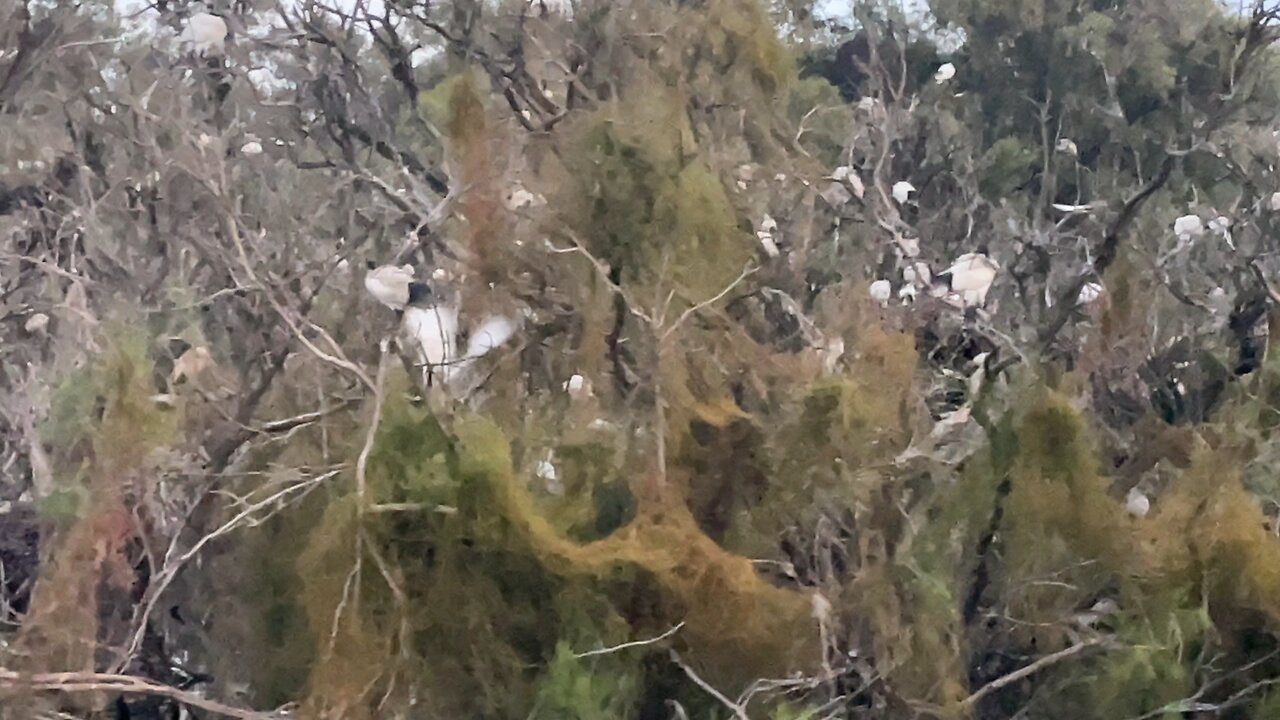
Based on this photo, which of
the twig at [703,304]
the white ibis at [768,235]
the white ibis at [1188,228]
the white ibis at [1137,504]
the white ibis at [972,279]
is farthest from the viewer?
the white ibis at [1188,228]

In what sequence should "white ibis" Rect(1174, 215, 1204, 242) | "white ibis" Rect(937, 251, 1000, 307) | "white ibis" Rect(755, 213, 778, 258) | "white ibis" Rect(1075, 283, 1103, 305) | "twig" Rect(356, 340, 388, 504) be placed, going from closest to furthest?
Answer: "twig" Rect(356, 340, 388, 504)
"white ibis" Rect(755, 213, 778, 258)
"white ibis" Rect(1075, 283, 1103, 305)
"white ibis" Rect(937, 251, 1000, 307)
"white ibis" Rect(1174, 215, 1204, 242)

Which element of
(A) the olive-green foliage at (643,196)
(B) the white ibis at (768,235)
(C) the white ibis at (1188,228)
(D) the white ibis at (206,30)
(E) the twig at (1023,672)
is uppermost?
(D) the white ibis at (206,30)

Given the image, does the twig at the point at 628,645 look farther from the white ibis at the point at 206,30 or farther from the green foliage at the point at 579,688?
the white ibis at the point at 206,30

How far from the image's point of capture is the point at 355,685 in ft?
4.45

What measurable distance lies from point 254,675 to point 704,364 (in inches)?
27.7

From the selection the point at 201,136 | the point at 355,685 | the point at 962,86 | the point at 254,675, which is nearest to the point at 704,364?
the point at 355,685

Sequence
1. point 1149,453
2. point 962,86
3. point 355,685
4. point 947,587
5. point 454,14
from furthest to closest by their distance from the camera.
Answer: point 962,86, point 454,14, point 1149,453, point 947,587, point 355,685

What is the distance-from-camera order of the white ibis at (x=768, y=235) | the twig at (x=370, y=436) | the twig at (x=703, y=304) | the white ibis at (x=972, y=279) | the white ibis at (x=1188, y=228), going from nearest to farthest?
the twig at (x=370, y=436) < the twig at (x=703, y=304) < the white ibis at (x=768, y=235) < the white ibis at (x=972, y=279) < the white ibis at (x=1188, y=228)

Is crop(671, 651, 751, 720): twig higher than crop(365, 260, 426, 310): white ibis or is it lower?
lower

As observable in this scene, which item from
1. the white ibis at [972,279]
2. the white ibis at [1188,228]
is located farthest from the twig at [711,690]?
the white ibis at [1188,228]

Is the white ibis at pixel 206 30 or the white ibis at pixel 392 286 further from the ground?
the white ibis at pixel 206 30

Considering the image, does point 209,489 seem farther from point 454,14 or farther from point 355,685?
point 454,14

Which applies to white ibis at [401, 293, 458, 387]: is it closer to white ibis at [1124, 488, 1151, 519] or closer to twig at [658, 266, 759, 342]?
twig at [658, 266, 759, 342]

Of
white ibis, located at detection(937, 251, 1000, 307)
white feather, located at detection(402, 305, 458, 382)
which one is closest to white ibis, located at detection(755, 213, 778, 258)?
white ibis, located at detection(937, 251, 1000, 307)
